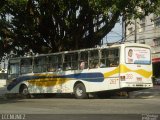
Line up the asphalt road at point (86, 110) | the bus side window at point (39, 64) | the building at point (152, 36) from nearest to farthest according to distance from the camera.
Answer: the asphalt road at point (86, 110) < the bus side window at point (39, 64) < the building at point (152, 36)

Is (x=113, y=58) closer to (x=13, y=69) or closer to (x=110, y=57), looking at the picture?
(x=110, y=57)

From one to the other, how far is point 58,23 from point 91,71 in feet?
17.4

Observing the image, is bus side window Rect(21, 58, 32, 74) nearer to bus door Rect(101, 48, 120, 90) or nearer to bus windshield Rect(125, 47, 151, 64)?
bus door Rect(101, 48, 120, 90)

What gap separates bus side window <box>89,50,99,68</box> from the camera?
26.9 meters

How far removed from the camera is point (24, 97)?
105ft

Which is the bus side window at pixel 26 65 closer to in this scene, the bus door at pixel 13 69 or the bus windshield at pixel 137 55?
the bus door at pixel 13 69

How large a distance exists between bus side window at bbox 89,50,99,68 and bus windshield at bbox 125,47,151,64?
1.87m

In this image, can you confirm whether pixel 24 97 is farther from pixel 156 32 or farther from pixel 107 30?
pixel 156 32

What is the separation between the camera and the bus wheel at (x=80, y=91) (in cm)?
2755

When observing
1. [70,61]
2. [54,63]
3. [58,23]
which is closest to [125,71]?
[70,61]

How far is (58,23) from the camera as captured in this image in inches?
1222

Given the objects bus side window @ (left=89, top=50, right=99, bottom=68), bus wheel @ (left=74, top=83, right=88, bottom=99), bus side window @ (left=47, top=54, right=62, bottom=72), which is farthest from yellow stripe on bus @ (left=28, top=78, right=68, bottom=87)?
bus side window @ (left=89, top=50, right=99, bottom=68)

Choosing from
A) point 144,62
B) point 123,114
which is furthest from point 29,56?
point 123,114

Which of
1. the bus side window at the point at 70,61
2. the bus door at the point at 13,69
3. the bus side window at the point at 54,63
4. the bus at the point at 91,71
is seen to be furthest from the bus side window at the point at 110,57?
the bus door at the point at 13,69
